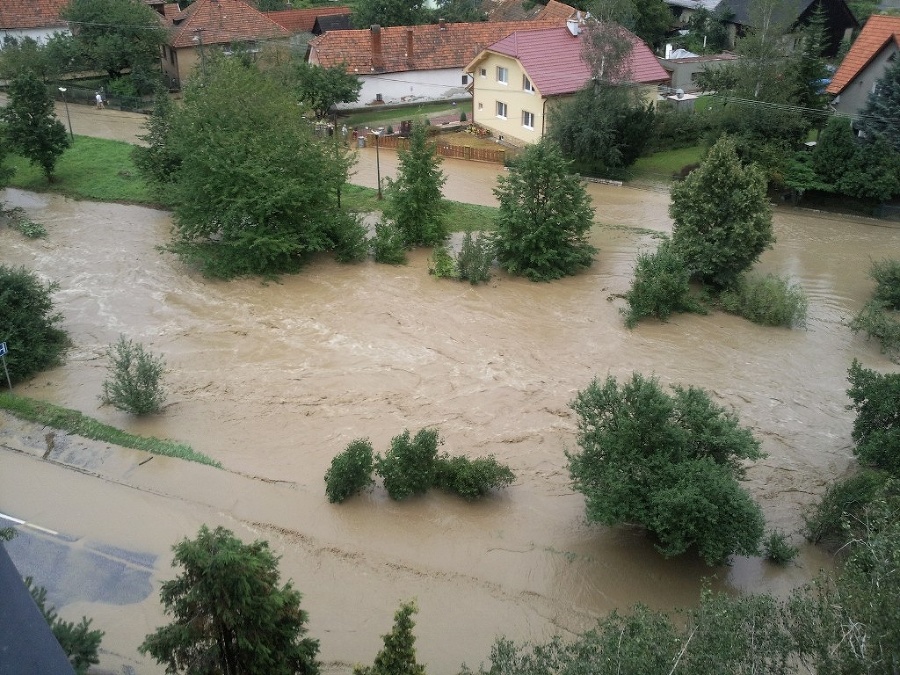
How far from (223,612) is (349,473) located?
226 inches

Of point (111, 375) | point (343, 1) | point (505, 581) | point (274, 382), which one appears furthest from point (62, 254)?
point (343, 1)

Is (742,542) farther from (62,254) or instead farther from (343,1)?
(343,1)

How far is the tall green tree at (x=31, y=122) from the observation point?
100 feet

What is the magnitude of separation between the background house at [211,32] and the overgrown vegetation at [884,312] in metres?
33.2

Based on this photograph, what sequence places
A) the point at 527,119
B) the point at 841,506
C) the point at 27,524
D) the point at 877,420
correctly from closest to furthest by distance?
1. the point at 841,506
2. the point at 27,524
3. the point at 877,420
4. the point at 527,119

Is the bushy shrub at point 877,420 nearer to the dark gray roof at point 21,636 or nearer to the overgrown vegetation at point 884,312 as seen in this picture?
the overgrown vegetation at point 884,312

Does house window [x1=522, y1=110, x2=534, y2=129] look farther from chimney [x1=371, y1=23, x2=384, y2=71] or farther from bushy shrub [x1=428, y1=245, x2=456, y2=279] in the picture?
bushy shrub [x1=428, y1=245, x2=456, y2=279]

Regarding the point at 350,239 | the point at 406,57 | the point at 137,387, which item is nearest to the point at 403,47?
the point at 406,57

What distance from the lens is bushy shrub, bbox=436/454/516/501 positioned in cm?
1504

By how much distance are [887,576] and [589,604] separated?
5831 millimetres

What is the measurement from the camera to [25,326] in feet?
63.3

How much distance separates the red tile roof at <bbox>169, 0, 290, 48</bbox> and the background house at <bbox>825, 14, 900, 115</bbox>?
97.2 feet

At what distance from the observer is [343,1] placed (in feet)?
217

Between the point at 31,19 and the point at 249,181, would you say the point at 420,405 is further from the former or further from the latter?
the point at 31,19
